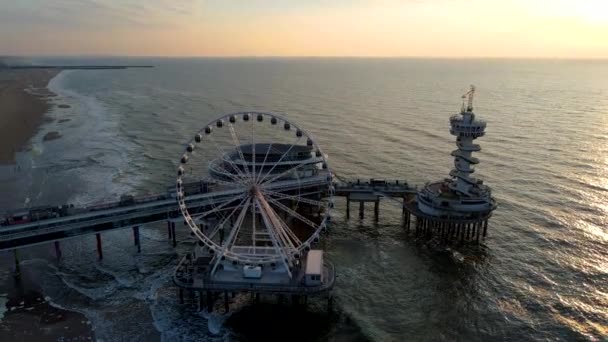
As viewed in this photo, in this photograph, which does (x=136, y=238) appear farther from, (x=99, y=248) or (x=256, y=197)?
(x=256, y=197)

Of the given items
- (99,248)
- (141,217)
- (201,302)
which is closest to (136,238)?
(141,217)

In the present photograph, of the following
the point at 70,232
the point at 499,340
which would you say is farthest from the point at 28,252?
the point at 499,340

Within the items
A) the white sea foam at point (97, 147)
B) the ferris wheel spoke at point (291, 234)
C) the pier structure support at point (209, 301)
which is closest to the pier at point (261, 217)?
the pier structure support at point (209, 301)

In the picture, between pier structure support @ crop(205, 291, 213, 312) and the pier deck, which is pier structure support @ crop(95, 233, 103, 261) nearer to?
the pier deck

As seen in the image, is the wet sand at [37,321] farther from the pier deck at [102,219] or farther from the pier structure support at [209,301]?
the pier structure support at [209,301]

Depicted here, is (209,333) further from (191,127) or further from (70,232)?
(191,127)
